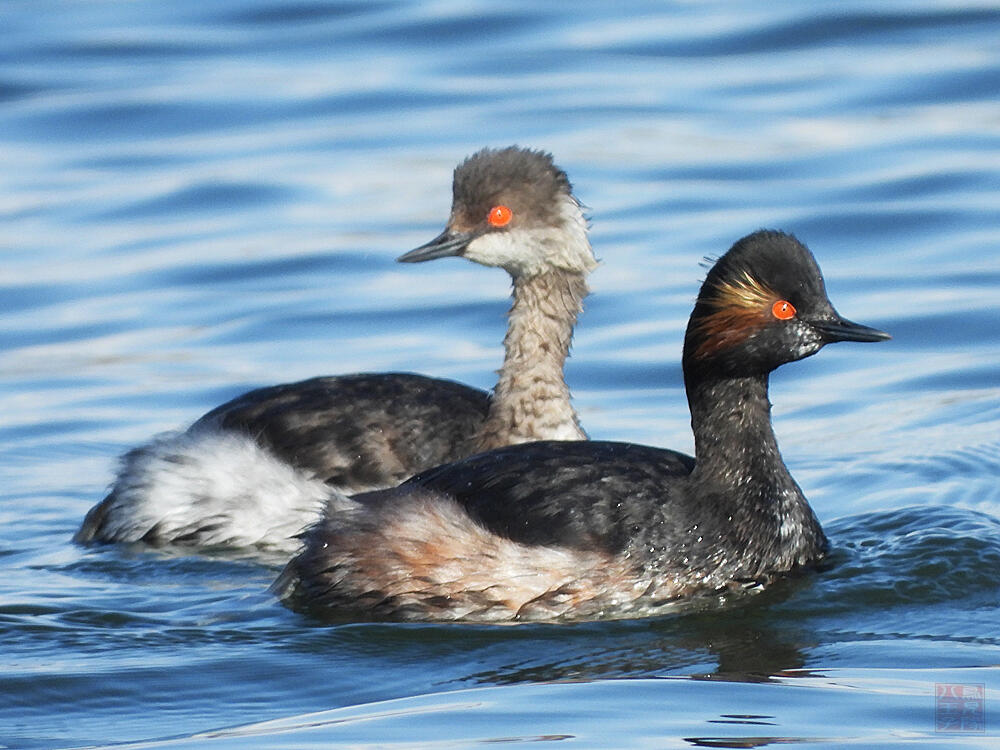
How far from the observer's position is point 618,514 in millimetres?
7250

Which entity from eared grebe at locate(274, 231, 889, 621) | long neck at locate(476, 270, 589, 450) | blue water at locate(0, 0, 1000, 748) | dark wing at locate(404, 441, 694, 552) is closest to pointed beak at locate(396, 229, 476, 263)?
long neck at locate(476, 270, 589, 450)

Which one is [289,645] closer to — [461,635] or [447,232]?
[461,635]

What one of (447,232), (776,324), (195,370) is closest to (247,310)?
(195,370)

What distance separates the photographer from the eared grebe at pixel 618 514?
719cm

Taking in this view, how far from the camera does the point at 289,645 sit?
698 centimetres

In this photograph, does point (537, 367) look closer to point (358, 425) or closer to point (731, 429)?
point (358, 425)

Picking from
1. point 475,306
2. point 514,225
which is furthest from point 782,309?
point 475,306

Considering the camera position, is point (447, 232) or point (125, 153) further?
point (125, 153)

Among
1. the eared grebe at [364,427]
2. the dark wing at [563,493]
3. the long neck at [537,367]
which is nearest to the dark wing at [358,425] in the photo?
the eared grebe at [364,427]

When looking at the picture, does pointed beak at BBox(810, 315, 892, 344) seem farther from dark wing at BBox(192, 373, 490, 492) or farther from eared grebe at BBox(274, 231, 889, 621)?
dark wing at BBox(192, 373, 490, 492)

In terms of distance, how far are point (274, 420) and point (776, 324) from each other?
2159 mm

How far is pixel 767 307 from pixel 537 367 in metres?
1.89

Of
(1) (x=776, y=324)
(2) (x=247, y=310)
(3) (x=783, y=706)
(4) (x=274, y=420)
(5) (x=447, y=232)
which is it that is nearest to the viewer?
(3) (x=783, y=706)

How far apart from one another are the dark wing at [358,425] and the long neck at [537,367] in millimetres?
130
